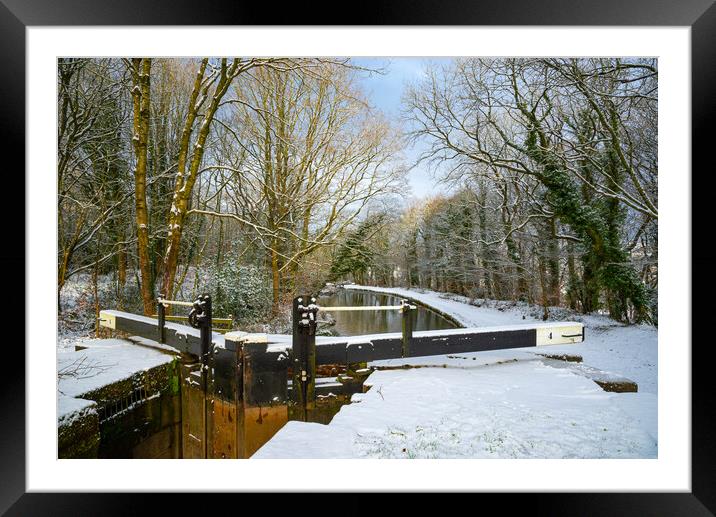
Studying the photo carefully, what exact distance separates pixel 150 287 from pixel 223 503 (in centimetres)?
195

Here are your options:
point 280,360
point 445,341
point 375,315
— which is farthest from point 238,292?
point 445,341

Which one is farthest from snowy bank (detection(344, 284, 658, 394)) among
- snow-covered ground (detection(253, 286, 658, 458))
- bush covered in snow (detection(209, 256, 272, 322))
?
bush covered in snow (detection(209, 256, 272, 322))

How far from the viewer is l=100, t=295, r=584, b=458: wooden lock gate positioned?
7.46 feet

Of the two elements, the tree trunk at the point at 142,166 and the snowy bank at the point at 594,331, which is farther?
the tree trunk at the point at 142,166

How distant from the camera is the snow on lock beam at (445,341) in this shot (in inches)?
92.0

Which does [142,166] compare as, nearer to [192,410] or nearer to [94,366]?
[94,366]

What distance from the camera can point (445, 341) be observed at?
240cm

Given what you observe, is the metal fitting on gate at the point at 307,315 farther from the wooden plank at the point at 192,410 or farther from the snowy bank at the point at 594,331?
the wooden plank at the point at 192,410

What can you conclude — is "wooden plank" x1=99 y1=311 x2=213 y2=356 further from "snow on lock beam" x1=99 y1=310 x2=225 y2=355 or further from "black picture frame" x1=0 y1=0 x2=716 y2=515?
"black picture frame" x1=0 y1=0 x2=716 y2=515
